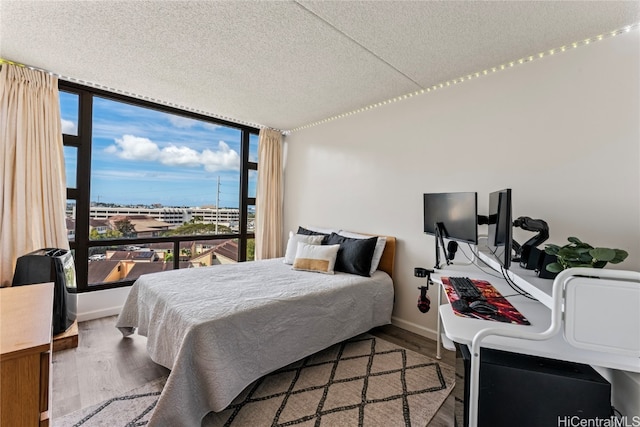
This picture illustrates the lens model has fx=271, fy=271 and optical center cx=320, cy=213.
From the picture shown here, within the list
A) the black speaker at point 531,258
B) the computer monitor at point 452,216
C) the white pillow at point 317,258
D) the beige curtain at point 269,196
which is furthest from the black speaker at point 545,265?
the beige curtain at point 269,196

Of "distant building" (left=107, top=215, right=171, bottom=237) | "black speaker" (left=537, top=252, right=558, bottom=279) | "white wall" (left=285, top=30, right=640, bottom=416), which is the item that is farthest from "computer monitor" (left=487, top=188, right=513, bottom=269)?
"distant building" (left=107, top=215, right=171, bottom=237)

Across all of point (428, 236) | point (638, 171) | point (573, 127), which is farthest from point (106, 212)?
point (638, 171)

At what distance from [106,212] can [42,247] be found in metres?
0.68

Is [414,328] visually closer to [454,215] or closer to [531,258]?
[454,215]

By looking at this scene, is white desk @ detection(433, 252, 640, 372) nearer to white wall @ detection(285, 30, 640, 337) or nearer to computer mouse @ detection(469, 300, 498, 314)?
computer mouse @ detection(469, 300, 498, 314)

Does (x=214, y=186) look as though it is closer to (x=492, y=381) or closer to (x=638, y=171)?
(x=492, y=381)

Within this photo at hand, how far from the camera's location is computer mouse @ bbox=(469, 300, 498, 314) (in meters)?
1.34

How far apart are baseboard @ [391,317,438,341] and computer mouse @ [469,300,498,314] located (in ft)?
4.55

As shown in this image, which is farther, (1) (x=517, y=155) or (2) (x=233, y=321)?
(1) (x=517, y=155)

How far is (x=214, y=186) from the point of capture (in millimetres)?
3877

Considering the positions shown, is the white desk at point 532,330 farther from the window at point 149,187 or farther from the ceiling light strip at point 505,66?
the window at point 149,187

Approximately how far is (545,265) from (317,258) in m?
1.87

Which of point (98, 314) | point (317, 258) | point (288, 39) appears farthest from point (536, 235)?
point (98, 314)

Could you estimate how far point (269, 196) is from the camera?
418cm
